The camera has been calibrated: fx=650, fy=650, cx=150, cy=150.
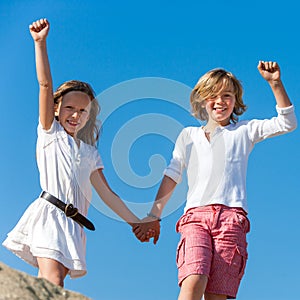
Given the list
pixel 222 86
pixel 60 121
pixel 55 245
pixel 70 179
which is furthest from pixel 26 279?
pixel 222 86

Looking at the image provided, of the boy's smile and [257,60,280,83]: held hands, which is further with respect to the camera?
the boy's smile

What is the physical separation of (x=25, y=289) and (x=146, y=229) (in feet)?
11.3

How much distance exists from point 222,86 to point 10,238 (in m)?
2.51

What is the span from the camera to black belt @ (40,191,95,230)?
577 cm

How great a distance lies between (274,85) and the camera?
6.08 metres

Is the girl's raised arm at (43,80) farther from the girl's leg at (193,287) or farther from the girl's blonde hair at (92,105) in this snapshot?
the girl's leg at (193,287)

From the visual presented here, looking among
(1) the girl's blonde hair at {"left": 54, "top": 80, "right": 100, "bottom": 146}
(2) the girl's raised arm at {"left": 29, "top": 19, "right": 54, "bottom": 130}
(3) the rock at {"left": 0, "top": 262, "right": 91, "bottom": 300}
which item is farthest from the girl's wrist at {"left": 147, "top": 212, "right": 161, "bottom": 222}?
(3) the rock at {"left": 0, "top": 262, "right": 91, "bottom": 300}

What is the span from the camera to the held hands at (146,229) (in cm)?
644

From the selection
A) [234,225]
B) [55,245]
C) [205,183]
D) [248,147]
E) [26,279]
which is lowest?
[26,279]

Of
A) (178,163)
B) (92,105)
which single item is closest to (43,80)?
(92,105)

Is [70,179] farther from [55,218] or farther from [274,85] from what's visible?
[274,85]

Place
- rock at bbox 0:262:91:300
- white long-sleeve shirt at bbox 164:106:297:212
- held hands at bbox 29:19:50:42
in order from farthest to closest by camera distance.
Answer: held hands at bbox 29:19:50:42
white long-sleeve shirt at bbox 164:106:297:212
rock at bbox 0:262:91:300

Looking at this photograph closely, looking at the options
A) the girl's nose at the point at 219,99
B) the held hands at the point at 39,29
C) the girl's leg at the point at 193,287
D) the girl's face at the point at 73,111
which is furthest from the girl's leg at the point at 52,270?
the girl's nose at the point at 219,99

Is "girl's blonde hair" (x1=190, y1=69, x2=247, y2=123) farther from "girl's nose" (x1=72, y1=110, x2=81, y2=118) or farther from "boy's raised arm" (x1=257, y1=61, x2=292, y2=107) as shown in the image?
"girl's nose" (x1=72, y1=110, x2=81, y2=118)
